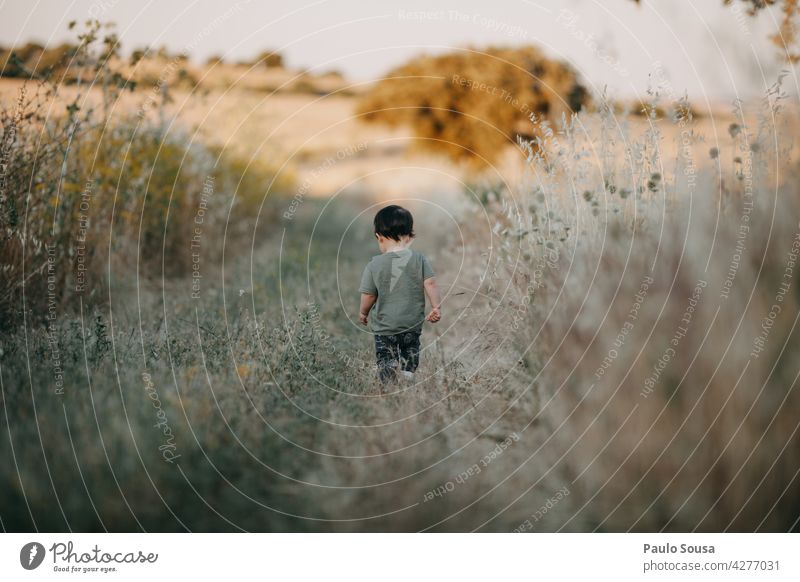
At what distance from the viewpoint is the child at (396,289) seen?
4094mm

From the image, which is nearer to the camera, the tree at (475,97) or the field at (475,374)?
the field at (475,374)

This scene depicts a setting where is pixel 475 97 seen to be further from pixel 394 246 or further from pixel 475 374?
pixel 475 374

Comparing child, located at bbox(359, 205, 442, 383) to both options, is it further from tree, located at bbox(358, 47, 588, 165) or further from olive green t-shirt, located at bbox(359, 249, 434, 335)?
tree, located at bbox(358, 47, 588, 165)

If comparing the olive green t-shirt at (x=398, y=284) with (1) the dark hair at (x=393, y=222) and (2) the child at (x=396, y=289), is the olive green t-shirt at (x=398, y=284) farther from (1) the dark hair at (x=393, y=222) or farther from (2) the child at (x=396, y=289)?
(1) the dark hair at (x=393, y=222)

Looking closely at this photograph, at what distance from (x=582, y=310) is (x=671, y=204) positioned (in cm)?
93

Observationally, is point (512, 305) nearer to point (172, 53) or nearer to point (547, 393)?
point (547, 393)

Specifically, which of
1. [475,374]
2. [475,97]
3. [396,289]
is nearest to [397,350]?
→ [396,289]

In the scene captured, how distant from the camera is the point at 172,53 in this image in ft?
16.7

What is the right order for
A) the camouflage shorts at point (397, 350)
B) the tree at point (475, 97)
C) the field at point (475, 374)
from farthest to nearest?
the tree at point (475, 97) → the camouflage shorts at point (397, 350) → the field at point (475, 374)

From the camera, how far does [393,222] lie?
4.09 meters
